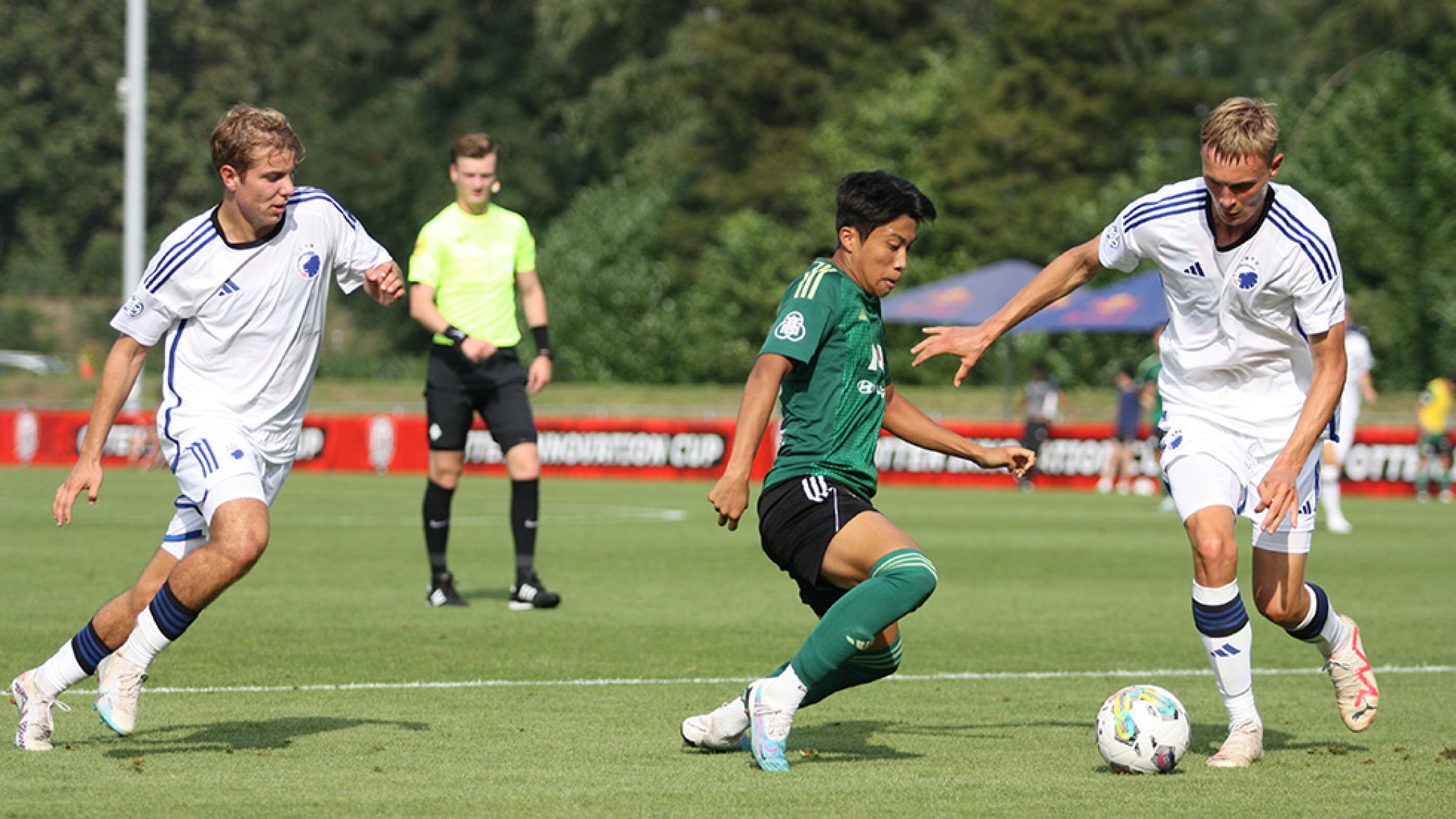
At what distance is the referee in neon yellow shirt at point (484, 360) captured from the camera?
11.4 meters

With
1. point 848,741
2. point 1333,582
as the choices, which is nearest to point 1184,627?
point 1333,582

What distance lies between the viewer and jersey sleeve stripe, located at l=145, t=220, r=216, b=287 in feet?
21.7

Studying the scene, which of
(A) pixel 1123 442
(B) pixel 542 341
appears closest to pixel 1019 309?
(B) pixel 542 341

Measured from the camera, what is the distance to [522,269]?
1165 centimetres

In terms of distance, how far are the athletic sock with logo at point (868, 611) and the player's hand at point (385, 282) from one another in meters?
1.94

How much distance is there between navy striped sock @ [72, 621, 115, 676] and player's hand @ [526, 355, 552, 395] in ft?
15.7

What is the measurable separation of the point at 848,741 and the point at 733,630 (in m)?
3.74

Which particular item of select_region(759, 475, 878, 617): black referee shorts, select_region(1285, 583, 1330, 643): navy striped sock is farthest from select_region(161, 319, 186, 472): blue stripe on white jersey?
select_region(1285, 583, 1330, 643): navy striped sock

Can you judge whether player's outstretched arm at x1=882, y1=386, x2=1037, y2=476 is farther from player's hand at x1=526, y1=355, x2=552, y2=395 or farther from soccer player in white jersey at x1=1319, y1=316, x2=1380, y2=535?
soccer player in white jersey at x1=1319, y1=316, x2=1380, y2=535

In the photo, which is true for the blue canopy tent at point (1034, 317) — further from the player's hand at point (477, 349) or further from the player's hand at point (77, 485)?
the player's hand at point (77, 485)

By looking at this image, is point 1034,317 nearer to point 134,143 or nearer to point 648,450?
point 648,450

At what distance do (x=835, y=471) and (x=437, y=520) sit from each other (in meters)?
5.53

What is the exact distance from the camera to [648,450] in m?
31.2

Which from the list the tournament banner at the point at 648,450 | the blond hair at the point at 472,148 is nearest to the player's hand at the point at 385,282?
the blond hair at the point at 472,148
